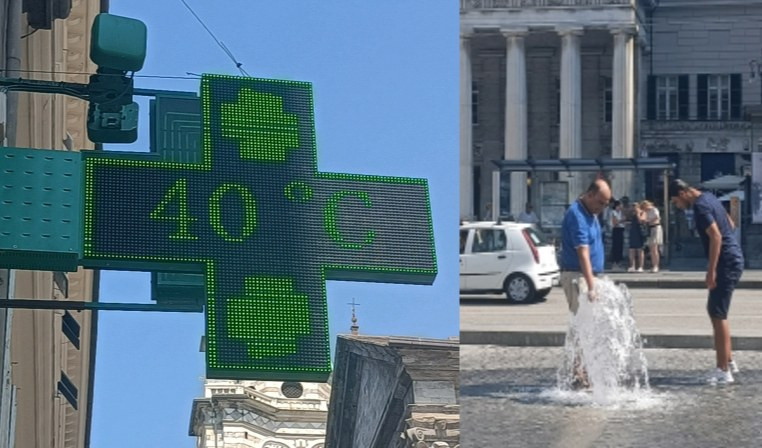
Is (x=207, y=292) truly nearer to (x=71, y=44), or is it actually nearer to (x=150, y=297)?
(x=150, y=297)

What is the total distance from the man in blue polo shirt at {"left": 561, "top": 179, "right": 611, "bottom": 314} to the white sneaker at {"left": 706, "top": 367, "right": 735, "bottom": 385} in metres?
0.24

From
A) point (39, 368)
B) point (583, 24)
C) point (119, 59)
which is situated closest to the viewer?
point (583, 24)

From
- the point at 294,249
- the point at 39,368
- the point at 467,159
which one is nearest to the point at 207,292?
the point at 294,249

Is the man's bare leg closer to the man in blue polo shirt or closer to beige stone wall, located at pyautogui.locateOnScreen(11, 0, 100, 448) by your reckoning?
the man in blue polo shirt

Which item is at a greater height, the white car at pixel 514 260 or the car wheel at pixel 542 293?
the white car at pixel 514 260

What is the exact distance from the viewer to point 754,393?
2.33 meters

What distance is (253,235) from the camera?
3361mm

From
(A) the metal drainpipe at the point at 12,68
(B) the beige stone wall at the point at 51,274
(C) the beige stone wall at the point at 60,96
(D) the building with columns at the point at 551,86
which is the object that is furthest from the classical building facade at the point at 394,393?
(A) the metal drainpipe at the point at 12,68

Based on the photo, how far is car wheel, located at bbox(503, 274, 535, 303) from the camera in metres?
2.28

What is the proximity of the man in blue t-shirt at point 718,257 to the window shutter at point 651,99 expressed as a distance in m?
0.12

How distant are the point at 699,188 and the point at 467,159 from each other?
388 mm

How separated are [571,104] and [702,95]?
0.68 ft

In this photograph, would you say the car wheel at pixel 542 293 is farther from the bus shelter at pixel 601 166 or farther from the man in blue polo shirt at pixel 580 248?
the bus shelter at pixel 601 166

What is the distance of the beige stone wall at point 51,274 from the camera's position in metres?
3.60
